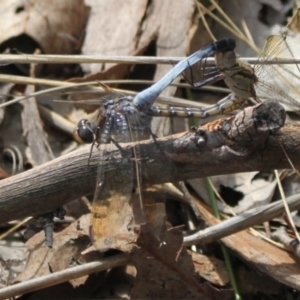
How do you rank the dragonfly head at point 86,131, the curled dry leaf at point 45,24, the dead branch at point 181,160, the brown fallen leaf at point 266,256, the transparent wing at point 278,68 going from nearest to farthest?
the dead branch at point 181,160 → the brown fallen leaf at point 266,256 → the dragonfly head at point 86,131 → the transparent wing at point 278,68 → the curled dry leaf at point 45,24

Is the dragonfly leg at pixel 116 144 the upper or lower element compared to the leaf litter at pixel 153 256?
upper

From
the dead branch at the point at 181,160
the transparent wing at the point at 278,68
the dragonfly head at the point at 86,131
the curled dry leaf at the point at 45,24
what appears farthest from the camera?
the curled dry leaf at the point at 45,24

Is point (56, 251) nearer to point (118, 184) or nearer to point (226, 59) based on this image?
point (118, 184)

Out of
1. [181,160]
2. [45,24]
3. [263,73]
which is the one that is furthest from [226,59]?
[45,24]

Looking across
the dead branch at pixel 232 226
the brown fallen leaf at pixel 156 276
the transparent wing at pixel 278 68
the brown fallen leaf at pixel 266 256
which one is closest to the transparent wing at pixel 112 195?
the brown fallen leaf at pixel 156 276

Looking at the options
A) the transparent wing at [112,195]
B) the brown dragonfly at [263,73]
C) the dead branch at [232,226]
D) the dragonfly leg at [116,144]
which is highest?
the brown dragonfly at [263,73]

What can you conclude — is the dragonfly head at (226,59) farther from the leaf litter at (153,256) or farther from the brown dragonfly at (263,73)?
the leaf litter at (153,256)

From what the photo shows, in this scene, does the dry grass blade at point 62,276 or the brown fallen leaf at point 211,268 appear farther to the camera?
the brown fallen leaf at point 211,268

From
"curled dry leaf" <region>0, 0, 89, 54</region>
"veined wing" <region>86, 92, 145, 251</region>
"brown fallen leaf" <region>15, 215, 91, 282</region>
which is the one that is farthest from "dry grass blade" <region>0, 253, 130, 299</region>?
"curled dry leaf" <region>0, 0, 89, 54</region>
